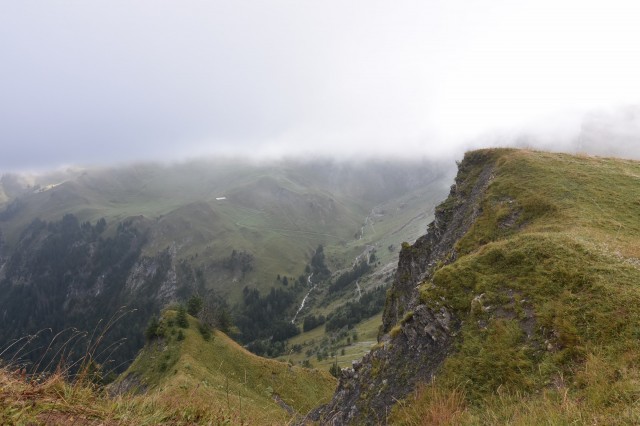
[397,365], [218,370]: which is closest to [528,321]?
[397,365]

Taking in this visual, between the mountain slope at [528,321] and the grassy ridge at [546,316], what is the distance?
0.18 ft

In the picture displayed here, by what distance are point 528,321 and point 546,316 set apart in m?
0.92

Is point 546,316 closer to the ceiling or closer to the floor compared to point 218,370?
closer to the ceiling

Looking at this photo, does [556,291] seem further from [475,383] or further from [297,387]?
[297,387]

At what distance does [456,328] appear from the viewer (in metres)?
18.2

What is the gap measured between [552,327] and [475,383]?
151 inches

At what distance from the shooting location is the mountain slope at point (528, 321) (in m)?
10.4

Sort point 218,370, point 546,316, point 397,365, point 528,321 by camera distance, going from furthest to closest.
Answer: point 218,370, point 397,365, point 528,321, point 546,316

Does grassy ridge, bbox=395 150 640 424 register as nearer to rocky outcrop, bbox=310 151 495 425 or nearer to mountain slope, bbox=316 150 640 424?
mountain slope, bbox=316 150 640 424

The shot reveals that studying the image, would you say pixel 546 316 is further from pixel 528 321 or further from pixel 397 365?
pixel 397 365

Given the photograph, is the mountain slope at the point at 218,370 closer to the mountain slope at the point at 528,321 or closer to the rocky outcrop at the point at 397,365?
the rocky outcrop at the point at 397,365

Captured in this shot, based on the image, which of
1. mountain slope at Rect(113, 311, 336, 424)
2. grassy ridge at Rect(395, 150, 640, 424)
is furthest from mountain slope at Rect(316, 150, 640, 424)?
mountain slope at Rect(113, 311, 336, 424)

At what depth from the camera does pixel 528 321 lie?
626 inches

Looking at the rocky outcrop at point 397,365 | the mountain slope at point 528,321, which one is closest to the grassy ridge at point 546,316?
the mountain slope at point 528,321
